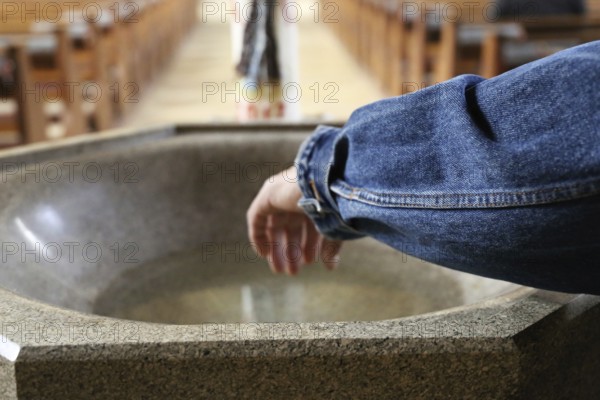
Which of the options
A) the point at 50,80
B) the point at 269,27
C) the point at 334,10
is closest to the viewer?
the point at 269,27

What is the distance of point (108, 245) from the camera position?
57.8 inches

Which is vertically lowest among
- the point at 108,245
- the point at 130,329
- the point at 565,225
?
the point at 108,245

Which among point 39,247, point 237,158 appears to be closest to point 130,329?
point 39,247

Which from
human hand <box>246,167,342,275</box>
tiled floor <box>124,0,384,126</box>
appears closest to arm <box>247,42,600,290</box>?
human hand <box>246,167,342,275</box>

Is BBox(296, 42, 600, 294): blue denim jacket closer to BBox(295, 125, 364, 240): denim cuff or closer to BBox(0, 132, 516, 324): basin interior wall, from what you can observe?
BBox(295, 125, 364, 240): denim cuff

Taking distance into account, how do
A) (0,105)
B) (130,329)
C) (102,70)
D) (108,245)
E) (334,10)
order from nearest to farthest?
1. (130,329)
2. (108,245)
3. (102,70)
4. (0,105)
5. (334,10)

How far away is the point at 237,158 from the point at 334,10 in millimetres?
9589

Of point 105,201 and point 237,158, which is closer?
point 105,201

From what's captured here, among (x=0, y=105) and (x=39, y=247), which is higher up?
(x=39, y=247)

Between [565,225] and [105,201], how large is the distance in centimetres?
101

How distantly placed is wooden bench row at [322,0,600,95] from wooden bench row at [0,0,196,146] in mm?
2019

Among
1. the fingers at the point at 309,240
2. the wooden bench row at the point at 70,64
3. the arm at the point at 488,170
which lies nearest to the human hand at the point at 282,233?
the fingers at the point at 309,240

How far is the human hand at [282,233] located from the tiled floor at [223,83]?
2.61m

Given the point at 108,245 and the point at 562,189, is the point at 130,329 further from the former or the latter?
the point at 108,245
